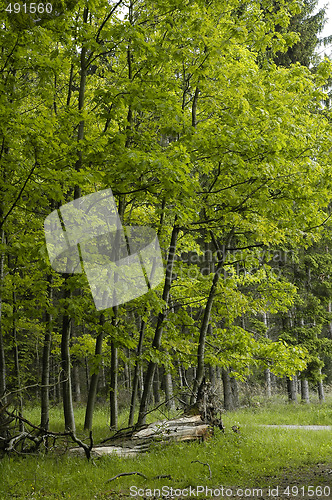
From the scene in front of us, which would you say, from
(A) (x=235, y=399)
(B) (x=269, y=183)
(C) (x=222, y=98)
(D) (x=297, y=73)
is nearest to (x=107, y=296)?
(B) (x=269, y=183)

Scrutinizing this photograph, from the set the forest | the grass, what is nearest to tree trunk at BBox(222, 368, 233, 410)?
the forest

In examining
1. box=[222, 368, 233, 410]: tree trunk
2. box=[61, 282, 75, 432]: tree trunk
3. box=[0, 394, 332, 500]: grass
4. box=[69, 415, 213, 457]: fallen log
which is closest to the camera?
box=[0, 394, 332, 500]: grass

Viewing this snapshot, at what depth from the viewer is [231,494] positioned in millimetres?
5875

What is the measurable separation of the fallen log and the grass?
8.1 inches

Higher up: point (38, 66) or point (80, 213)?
point (38, 66)

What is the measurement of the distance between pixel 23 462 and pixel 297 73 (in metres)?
9.35

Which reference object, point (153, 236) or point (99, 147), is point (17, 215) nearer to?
point (99, 147)

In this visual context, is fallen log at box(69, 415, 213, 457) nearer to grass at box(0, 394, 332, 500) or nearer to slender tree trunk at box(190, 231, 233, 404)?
grass at box(0, 394, 332, 500)

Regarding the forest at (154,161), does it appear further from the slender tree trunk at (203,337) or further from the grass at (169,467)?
the grass at (169,467)

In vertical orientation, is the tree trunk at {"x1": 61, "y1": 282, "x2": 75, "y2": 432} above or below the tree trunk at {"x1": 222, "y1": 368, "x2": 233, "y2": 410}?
above

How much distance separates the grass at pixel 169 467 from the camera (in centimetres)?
590

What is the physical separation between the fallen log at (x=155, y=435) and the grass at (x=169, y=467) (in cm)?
21

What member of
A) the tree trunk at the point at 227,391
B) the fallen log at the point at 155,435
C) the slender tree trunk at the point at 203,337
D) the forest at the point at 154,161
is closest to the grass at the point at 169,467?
the fallen log at the point at 155,435

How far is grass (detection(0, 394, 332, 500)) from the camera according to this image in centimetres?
590
